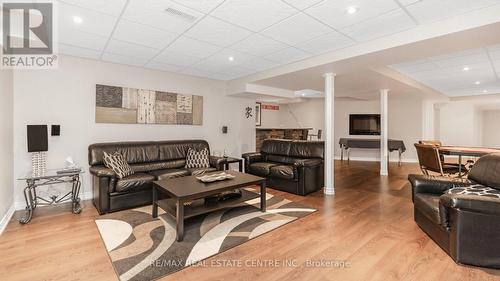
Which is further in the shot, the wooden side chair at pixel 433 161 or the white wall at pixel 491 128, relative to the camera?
the white wall at pixel 491 128

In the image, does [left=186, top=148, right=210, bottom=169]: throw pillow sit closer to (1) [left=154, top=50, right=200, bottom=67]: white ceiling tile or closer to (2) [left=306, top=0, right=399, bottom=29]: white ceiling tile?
(1) [left=154, top=50, right=200, bottom=67]: white ceiling tile

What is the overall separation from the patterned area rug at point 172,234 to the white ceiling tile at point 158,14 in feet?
8.15

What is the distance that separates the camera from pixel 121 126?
4.55 metres

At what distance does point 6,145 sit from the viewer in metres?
3.11

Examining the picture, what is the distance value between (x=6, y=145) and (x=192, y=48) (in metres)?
2.84

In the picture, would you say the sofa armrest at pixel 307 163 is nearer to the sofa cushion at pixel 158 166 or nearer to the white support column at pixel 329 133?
the white support column at pixel 329 133

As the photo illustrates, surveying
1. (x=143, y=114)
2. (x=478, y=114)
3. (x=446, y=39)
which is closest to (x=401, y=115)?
(x=478, y=114)

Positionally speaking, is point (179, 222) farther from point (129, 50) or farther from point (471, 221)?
point (129, 50)

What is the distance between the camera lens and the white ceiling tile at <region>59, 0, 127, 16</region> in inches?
91.8

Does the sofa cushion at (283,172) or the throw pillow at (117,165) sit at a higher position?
the throw pillow at (117,165)

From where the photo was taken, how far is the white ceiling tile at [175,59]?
3973 mm

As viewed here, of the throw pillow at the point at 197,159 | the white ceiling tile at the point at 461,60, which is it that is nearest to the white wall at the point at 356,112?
the white ceiling tile at the point at 461,60

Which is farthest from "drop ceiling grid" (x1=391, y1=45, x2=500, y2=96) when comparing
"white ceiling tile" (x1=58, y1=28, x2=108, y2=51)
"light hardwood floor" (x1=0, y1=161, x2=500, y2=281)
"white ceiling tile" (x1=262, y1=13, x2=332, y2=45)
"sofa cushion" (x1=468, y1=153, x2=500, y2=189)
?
"white ceiling tile" (x1=58, y1=28, x2=108, y2=51)

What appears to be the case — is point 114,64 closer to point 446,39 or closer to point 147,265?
point 147,265
